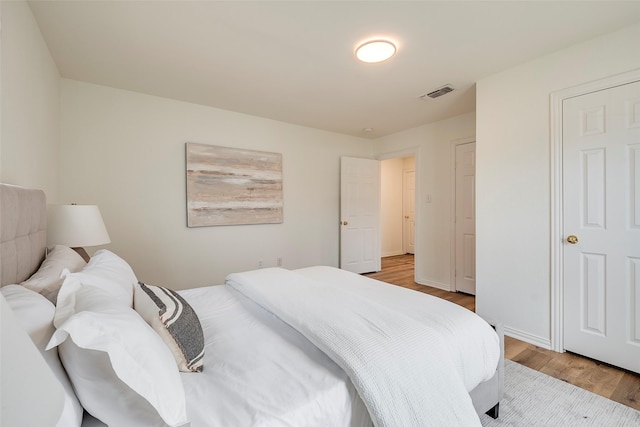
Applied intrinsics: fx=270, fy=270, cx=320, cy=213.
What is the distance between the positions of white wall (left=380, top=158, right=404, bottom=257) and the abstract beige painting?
11.1 ft

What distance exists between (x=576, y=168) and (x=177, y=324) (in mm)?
2942

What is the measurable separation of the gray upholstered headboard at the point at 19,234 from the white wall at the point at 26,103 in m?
0.25

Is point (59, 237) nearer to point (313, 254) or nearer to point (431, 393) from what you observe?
point (431, 393)

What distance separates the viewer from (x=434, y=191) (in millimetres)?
4078

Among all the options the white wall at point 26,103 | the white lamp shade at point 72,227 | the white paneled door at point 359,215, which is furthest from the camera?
the white paneled door at point 359,215

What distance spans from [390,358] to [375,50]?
212 centimetres

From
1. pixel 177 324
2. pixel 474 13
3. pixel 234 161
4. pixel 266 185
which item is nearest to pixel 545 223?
pixel 474 13

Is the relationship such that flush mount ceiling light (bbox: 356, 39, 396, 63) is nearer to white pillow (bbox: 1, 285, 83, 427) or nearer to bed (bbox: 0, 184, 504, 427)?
bed (bbox: 0, 184, 504, 427)

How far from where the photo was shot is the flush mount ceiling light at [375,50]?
6.76 feet

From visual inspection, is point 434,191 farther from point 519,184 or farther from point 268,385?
point 268,385

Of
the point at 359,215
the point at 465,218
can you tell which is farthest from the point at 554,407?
the point at 359,215

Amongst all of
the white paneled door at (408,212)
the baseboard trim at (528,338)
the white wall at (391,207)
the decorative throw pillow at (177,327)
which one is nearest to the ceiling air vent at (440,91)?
the baseboard trim at (528,338)

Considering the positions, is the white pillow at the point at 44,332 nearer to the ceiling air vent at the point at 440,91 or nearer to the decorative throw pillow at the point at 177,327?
the decorative throw pillow at the point at 177,327

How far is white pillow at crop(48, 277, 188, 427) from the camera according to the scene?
2.15ft
